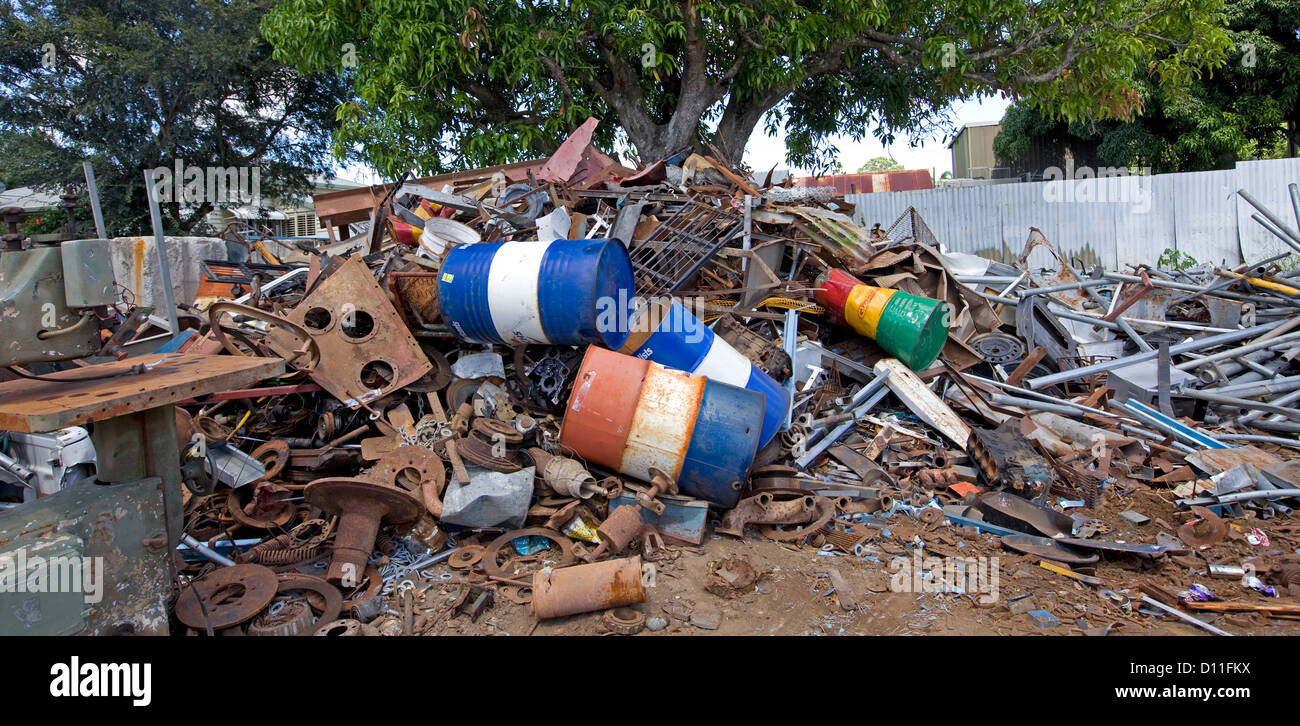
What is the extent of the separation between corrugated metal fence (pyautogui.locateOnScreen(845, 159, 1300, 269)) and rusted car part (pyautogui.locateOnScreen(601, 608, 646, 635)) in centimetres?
998

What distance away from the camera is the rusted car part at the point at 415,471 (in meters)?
3.88

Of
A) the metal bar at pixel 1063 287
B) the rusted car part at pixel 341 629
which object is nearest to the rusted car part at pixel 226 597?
the rusted car part at pixel 341 629

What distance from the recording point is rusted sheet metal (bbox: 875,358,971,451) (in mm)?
4902

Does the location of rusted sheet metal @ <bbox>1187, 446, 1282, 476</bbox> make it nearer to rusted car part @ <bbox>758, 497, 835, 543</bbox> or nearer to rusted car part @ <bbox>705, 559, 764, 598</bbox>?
rusted car part @ <bbox>758, 497, 835, 543</bbox>

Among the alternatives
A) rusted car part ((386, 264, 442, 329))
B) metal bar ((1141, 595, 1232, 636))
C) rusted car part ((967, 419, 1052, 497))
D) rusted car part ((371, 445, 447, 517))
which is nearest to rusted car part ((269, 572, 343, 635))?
rusted car part ((371, 445, 447, 517))

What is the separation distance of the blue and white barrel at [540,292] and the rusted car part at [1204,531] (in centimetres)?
331

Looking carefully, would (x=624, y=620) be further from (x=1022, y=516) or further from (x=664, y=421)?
(x=1022, y=516)

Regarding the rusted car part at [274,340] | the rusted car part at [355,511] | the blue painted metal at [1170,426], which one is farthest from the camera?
the blue painted metal at [1170,426]

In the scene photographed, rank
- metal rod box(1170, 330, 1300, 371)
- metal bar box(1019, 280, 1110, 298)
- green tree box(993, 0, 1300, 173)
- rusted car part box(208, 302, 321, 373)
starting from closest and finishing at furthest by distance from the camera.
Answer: rusted car part box(208, 302, 321, 373)
metal rod box(1170, 330, 1300, 371)
metal bar box(1019, 280, 1110, 298)
green tree box(993, 0, 1300, 173)

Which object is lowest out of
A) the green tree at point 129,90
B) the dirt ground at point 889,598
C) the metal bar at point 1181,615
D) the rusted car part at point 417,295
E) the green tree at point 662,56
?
the metal bar at point 1181,615

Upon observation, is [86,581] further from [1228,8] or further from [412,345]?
[1228,8]

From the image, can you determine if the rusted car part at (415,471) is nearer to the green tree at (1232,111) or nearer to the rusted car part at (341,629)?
the rusted car part at (341,629)

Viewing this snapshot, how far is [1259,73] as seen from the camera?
15.6 m

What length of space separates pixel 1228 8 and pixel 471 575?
19240 millimetres
